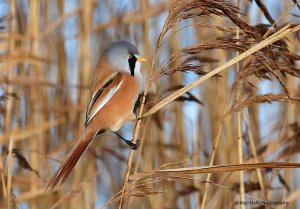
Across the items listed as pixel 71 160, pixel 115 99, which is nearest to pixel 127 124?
pixel 115 99

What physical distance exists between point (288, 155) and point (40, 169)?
1.48 metres

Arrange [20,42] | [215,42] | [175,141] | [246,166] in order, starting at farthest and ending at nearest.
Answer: [20,42], [175,141], [215,42], [246,166]

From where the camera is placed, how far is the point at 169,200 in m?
3.27

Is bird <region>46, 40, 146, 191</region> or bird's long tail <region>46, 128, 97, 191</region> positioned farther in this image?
bird <region>46, 40, 146, 191</region>

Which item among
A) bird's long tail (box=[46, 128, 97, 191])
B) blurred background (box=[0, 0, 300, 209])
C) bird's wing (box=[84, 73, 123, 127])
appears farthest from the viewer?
blurred background (box=[0, 0, 300, 209])

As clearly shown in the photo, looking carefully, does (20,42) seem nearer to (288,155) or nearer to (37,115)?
(37,115)

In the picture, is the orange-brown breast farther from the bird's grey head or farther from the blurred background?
the blurred background

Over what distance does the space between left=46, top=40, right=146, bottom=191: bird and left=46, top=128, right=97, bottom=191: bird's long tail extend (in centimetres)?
10

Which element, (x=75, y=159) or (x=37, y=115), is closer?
Answer: (x=75, y=159)

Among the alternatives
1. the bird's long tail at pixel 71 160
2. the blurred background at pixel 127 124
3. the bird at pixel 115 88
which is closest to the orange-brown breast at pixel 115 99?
the bird at pixel 115 88

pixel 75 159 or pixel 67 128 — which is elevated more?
pixel 67 128

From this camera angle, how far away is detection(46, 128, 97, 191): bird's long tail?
6.39 ft

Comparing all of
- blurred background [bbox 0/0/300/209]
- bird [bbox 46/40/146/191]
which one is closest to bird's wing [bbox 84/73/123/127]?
bird [bbox 46/40/146/191]

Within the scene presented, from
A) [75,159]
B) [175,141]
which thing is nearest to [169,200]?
[175,141]
